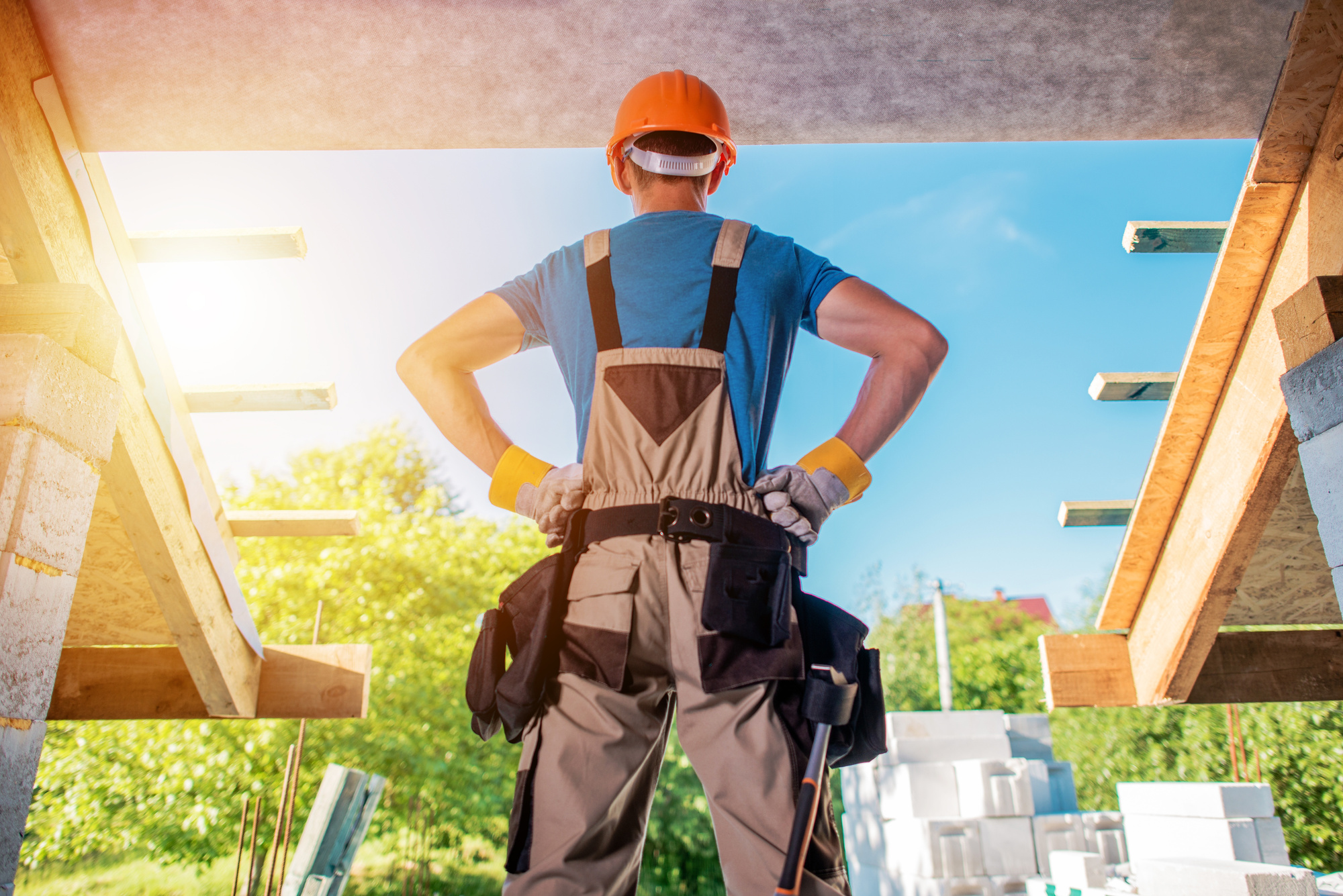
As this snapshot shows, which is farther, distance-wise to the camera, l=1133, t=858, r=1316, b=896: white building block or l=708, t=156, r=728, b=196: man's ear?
l=1133, t=858, r=1316, b=896: white building block

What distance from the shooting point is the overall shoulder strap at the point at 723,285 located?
1496 mm

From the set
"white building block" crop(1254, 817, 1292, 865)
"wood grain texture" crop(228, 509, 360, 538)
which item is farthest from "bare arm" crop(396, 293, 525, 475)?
"white building block" crop(1254, 817, 1292, 865)

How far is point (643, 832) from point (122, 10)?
7.25ft

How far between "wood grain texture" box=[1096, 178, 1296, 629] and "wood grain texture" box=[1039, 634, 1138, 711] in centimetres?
10

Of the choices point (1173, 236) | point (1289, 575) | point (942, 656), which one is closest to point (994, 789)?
point (1289, 575)

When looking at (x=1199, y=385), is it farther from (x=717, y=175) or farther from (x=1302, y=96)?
(x=717, y=175)

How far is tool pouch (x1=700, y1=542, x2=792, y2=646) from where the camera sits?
1267 millimetres

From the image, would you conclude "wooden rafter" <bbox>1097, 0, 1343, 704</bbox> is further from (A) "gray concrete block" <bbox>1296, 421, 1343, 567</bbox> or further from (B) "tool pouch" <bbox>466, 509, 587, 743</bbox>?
(B) "tool pouch" <bbox>466, 509, 587, 743</bbox>

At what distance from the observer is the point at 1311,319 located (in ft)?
5.39

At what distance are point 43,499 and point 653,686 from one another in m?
1.26

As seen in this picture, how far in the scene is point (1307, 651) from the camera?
3.16 m

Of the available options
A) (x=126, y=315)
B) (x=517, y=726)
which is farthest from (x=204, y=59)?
(x=517, y=726)

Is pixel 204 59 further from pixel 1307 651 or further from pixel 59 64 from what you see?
pixel 1307 651

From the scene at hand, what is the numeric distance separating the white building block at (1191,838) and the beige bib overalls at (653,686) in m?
3.40
